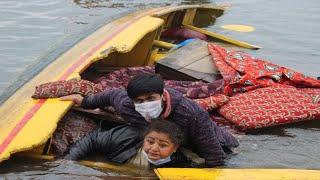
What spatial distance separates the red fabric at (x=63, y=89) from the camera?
166 inches

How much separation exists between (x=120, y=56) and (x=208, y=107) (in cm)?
175

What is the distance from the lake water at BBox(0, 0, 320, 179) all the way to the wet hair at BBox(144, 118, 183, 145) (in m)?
0.49

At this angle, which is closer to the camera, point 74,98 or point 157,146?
point 157,146

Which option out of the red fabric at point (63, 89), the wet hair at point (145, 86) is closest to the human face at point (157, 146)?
the wet hair at point (145, 86)

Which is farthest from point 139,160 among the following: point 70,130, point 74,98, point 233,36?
point 233,36

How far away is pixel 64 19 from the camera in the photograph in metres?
9.55

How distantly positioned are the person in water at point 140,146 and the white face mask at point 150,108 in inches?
4.5

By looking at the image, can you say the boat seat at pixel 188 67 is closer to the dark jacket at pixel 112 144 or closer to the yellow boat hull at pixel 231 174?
the dark jacket at pixel 112 144

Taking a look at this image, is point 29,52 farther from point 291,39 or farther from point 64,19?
point 291,39

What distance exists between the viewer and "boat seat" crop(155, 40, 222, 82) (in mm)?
5289

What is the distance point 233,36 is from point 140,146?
5253 mm

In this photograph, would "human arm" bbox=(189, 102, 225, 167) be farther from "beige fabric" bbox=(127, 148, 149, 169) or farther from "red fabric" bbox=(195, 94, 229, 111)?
"red fabric" bbox=(195, 94, 229, 111)

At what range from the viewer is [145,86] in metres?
3.31

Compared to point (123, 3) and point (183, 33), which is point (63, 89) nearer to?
point (183, 33)
